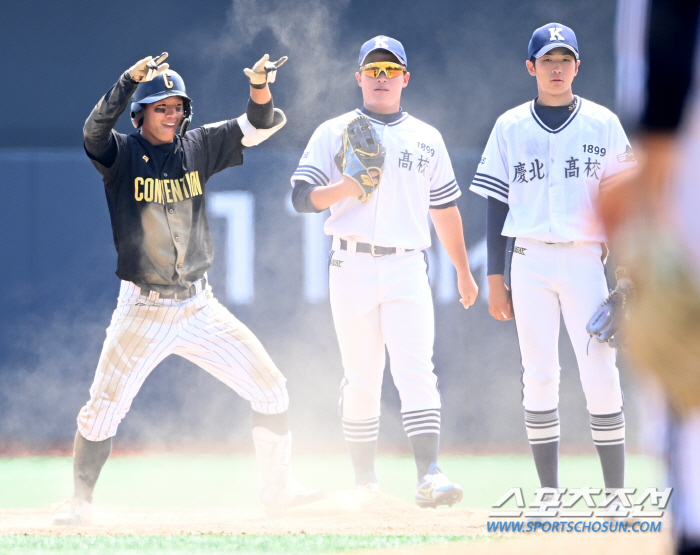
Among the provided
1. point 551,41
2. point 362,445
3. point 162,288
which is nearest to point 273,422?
point 362,445

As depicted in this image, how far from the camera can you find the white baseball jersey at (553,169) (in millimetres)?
3482

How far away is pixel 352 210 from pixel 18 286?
2.51 metres

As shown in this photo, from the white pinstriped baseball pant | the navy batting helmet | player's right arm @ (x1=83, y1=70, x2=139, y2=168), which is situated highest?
the navy batting helmet

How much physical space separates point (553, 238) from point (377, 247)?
74cm

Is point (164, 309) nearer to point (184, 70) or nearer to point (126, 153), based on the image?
point (126, 153)

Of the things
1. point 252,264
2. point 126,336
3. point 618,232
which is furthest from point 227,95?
point 618,232

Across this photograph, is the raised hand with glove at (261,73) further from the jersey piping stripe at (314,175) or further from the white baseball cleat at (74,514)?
the white baseball cleat at (74,514)

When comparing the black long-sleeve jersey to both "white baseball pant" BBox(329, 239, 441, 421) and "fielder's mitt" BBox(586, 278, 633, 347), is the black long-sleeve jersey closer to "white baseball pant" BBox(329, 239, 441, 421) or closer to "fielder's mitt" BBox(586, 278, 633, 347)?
"white baseball pant" BBox(329, 239, 441, 421)

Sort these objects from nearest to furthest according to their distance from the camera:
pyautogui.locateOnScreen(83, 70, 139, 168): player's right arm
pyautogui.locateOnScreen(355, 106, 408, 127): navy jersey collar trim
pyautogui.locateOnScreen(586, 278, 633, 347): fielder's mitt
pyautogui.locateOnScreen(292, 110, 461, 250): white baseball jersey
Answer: pyautogui.locateOnScreen(586, 278, 633, 347): fielder's mitt → pyautogui.locateOnScreen(83, 70, 139, 168): player's right arm → pyautogui.locateOnScreen(292, 110, 461, 250): white baseball jersey → pyautogui.locateOnScreen(355, 106, 408, 127): navy jersey collar trim

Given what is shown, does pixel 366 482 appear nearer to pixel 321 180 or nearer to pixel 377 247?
pixel 377 247

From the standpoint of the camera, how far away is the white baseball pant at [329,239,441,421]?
373 centimetres

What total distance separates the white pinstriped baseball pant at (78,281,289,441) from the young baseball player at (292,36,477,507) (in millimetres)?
403

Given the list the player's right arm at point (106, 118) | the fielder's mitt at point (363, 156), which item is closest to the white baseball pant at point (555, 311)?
the fielder's mitt at point (363, 156)

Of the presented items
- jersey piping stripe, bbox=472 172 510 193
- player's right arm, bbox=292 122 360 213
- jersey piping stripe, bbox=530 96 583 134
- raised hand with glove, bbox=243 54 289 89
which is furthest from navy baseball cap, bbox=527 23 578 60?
raised hand with glove, bbox=243 54 289 89
